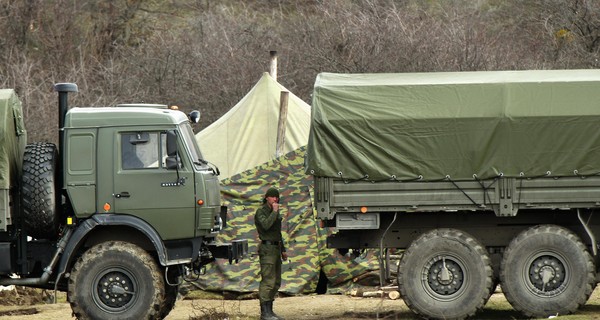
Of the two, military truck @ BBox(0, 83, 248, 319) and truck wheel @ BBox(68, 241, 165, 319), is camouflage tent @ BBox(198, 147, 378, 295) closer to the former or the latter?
military truck @ BBox(0, 83, 248, 319)

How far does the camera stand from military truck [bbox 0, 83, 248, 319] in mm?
15195

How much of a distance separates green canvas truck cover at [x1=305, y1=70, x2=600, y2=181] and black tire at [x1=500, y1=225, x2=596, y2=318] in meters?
0.82

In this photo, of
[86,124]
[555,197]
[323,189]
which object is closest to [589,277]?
[555,197]

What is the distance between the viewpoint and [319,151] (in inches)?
614

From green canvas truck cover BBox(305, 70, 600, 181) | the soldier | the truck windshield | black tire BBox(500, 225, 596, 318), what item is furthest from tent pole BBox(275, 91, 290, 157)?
black tire BBox(500, 225, 596, 318)

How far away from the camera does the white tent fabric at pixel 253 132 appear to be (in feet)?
76.9

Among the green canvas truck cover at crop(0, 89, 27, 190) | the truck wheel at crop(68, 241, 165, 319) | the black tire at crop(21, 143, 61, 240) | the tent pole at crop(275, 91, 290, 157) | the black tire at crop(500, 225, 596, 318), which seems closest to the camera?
the green canvas truck cover at crop(0, 89, 27, 190)

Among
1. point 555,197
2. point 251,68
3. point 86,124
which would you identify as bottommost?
point 555,197

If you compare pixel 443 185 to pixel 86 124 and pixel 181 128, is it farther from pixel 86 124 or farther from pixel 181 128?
pixel 86 124

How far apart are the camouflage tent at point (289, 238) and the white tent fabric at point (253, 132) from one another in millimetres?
3435

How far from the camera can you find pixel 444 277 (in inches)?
607

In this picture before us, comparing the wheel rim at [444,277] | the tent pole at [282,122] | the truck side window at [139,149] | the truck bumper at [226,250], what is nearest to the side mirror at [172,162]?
the truck side window at [139,149]

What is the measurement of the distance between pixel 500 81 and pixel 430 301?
9.28 ft

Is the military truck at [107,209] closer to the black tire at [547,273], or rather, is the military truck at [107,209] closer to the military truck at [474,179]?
the military truck at [474,179]
